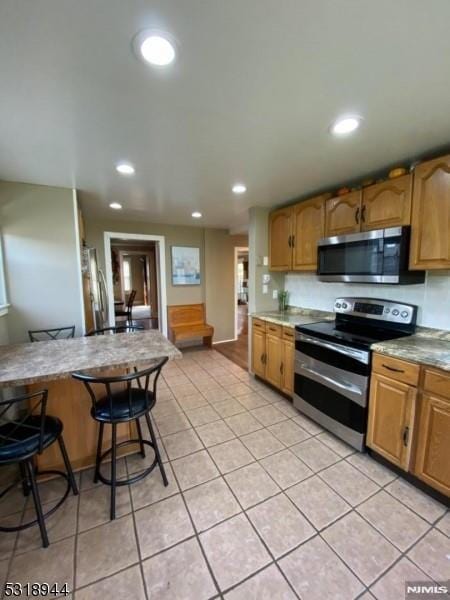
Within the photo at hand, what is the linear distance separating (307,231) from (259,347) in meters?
1.56

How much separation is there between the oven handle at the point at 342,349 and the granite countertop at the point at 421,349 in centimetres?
10

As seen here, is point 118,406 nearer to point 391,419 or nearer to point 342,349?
point 342,349

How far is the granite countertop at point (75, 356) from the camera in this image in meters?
1.47

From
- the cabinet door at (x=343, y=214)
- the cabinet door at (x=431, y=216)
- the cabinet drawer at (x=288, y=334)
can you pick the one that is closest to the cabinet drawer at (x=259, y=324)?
the cabinet drawer at (x=288, y=334)

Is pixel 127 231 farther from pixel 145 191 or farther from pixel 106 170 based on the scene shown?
pixel 106 170

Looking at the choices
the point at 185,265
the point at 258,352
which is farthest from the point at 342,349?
the point at 185,265

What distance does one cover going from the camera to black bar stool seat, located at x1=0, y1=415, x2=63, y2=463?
1.25m

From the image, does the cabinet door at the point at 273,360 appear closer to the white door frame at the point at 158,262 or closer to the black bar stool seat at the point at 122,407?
the black bar stool seat at the point at 122,407

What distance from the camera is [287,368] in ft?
9.19

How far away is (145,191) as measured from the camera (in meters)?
2.82

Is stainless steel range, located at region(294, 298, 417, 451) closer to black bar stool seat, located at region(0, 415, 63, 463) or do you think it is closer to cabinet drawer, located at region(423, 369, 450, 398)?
cabinet drawer, located at region(423, 369, 450, 398)

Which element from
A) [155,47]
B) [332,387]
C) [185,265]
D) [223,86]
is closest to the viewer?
[155,47]

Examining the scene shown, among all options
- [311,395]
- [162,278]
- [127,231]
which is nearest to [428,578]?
[311,395]

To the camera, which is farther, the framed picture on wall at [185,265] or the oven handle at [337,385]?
the framed picture on wall at [185,265]
